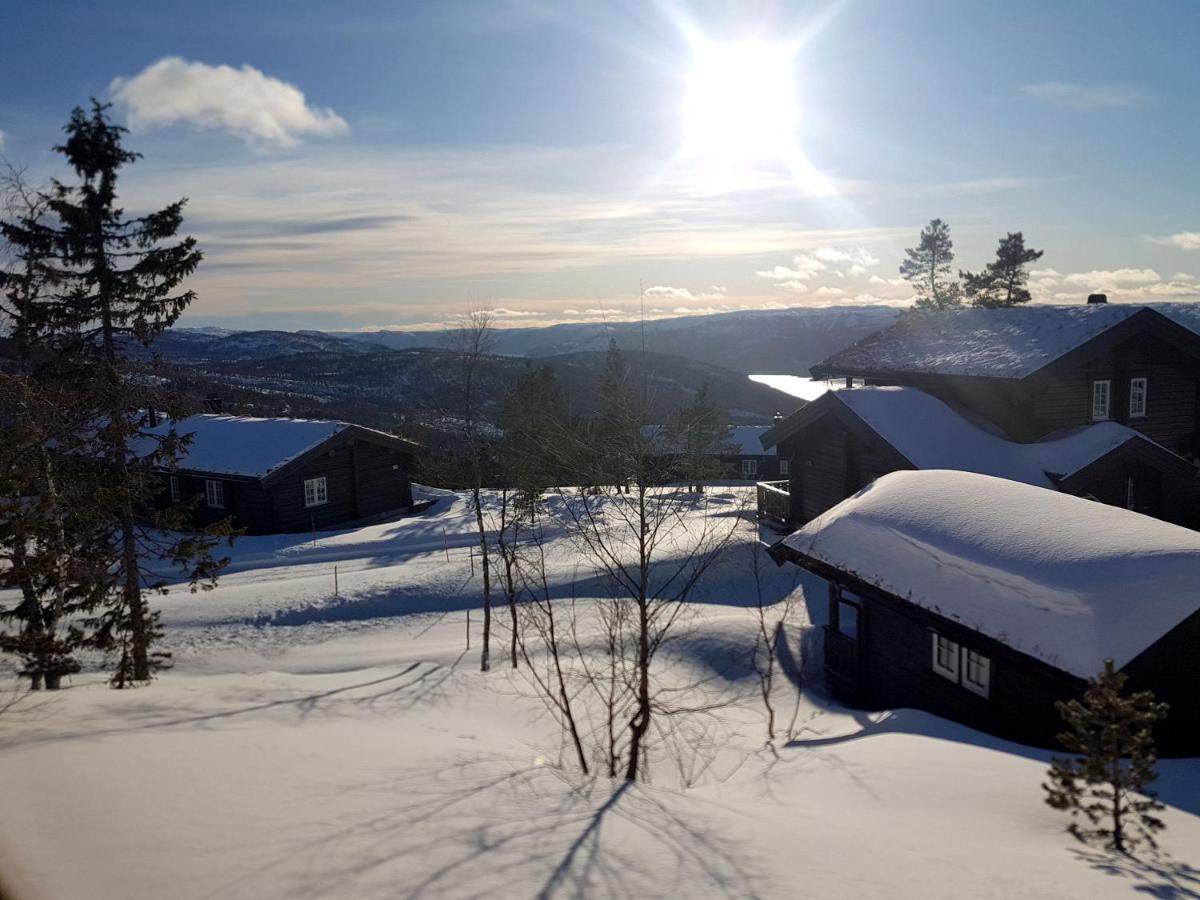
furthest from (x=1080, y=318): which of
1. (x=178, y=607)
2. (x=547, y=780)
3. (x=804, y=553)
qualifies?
(x=178, y=607)

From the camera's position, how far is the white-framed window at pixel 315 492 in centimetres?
3161

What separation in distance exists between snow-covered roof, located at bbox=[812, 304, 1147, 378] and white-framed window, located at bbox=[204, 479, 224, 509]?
2469 centimetres

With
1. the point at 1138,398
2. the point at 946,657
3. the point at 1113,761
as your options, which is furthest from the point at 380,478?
the point at 1113,761

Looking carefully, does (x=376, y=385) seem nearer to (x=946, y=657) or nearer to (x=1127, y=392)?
(x=1127, y=392)

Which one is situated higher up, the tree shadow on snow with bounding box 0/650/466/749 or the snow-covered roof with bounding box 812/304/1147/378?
the snow-covered roof with bounding box 812/304/1147/378

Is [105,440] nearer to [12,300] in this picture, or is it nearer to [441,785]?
[12,300]

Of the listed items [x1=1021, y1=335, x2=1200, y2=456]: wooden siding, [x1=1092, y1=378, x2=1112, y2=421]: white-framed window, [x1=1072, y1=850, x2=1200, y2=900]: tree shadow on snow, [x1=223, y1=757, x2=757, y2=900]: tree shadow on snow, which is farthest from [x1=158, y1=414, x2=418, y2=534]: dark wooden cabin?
[x1=1072, y1=850, x2=1200, y2=900]: tree shadow on snow

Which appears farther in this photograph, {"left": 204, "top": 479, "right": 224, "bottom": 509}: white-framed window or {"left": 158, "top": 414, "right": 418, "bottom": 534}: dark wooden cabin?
{"left": 204, "top": 479, "right": 224, "bottom": 509}: white-framed window

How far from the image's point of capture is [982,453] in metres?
20.3

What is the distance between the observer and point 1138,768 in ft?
21.1

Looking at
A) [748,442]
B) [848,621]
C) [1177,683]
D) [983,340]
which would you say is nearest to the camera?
[1177,683]

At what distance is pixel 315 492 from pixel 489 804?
27324mm

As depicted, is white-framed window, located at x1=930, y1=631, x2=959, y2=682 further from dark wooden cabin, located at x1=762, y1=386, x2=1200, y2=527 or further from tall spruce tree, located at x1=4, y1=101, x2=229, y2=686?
tall spruce tree, located at x1=4, y1=101, x2=229, y2=686

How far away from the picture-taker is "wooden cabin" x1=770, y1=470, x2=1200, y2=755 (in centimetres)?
934
